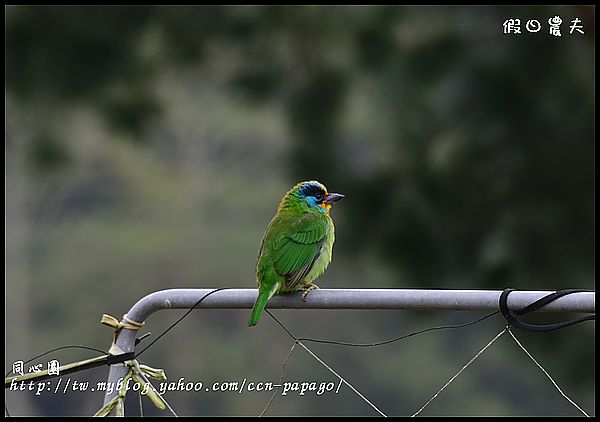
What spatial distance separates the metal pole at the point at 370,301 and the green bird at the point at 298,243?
1.89 ft

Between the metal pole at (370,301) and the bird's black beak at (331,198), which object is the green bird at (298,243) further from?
the metal pole at (370,301)

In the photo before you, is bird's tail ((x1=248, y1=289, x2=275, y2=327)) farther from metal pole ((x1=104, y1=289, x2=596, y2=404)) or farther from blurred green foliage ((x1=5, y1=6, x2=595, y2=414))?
blurred green foliage ((x1=5, y1=6, x2=595, y2=414))

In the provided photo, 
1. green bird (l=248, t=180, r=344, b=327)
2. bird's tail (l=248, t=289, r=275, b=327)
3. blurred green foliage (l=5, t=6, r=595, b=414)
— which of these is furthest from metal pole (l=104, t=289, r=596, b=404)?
blurred green foliage (l=5, t=6, r=595, b=414)

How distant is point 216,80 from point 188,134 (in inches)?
824

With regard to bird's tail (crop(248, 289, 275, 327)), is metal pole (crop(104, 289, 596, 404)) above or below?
above

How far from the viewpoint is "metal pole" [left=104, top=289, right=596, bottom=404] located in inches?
88.0

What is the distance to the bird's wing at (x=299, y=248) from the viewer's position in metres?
3.25

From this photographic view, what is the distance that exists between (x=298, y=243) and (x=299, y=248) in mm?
26

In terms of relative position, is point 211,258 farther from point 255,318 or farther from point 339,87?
point 255,318

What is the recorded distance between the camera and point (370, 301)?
2287 millimetres

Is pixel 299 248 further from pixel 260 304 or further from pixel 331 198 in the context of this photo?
pixel 260 304

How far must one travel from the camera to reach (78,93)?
18.2 ft

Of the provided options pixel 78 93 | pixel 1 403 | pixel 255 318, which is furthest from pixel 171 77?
pixel 1 403

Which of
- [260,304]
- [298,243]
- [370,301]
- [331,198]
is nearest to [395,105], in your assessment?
[331,198]
